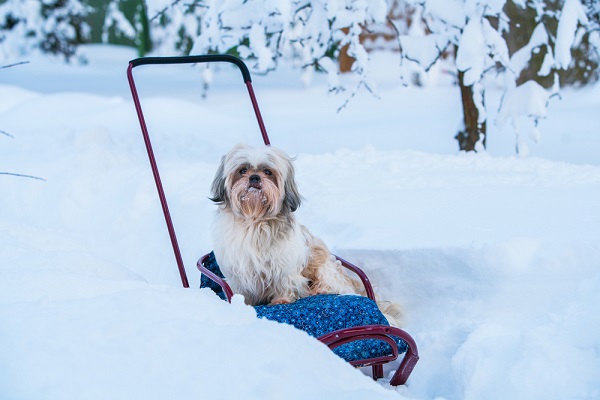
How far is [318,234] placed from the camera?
18.1 feet

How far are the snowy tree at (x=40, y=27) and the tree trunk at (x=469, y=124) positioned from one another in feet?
55.9

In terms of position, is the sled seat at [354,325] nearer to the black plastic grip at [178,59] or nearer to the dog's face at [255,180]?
the dog's face at [255,180]

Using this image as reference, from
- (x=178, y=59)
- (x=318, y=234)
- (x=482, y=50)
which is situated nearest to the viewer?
(x=178, y=59)

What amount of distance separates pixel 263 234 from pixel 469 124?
4.57 meters

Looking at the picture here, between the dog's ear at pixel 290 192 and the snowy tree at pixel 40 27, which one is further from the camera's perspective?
the snowy tree at pixel 40 27

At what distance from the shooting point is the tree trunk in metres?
8.00

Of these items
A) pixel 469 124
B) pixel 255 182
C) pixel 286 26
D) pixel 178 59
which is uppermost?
pixel 178 59

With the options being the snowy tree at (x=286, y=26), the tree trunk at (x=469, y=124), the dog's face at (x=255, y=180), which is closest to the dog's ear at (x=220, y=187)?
the dog's face at (x=255, y=180)

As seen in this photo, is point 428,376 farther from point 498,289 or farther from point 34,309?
point 34,309

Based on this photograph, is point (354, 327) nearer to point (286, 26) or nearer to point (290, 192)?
point (290, 192)

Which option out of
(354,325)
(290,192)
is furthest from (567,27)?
(354,325)

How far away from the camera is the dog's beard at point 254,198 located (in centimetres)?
409

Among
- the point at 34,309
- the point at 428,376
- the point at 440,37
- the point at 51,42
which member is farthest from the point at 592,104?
the point at 51,42

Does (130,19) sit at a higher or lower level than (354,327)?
lower
